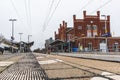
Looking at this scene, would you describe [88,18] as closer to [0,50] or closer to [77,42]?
[77,42]

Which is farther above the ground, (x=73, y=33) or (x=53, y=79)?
(x=73, y=33)

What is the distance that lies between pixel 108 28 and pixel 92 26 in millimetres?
5198

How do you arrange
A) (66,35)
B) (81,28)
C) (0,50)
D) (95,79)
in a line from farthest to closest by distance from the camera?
(66,35), (81,28), (0,50), (95,79)

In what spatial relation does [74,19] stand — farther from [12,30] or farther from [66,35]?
[12,30]

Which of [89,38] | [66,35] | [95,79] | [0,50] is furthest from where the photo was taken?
[66,35]

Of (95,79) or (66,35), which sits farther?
(66,35)

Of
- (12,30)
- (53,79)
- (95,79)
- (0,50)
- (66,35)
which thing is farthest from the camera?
(12,30)

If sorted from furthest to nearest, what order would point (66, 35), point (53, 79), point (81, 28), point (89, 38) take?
1. point (66, 35)
2. point (81, 28)
3. point (89, 38)
4. point (53, 79)

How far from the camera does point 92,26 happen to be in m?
103

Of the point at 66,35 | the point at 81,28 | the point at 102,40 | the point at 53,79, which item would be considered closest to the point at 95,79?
the point at 53,79

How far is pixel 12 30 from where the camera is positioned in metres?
141

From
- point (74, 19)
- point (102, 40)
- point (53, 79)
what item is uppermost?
point (74, 19)

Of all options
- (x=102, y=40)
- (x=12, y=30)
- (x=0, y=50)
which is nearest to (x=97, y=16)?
(x=102, y=40)

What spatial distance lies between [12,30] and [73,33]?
44006 millimetres
